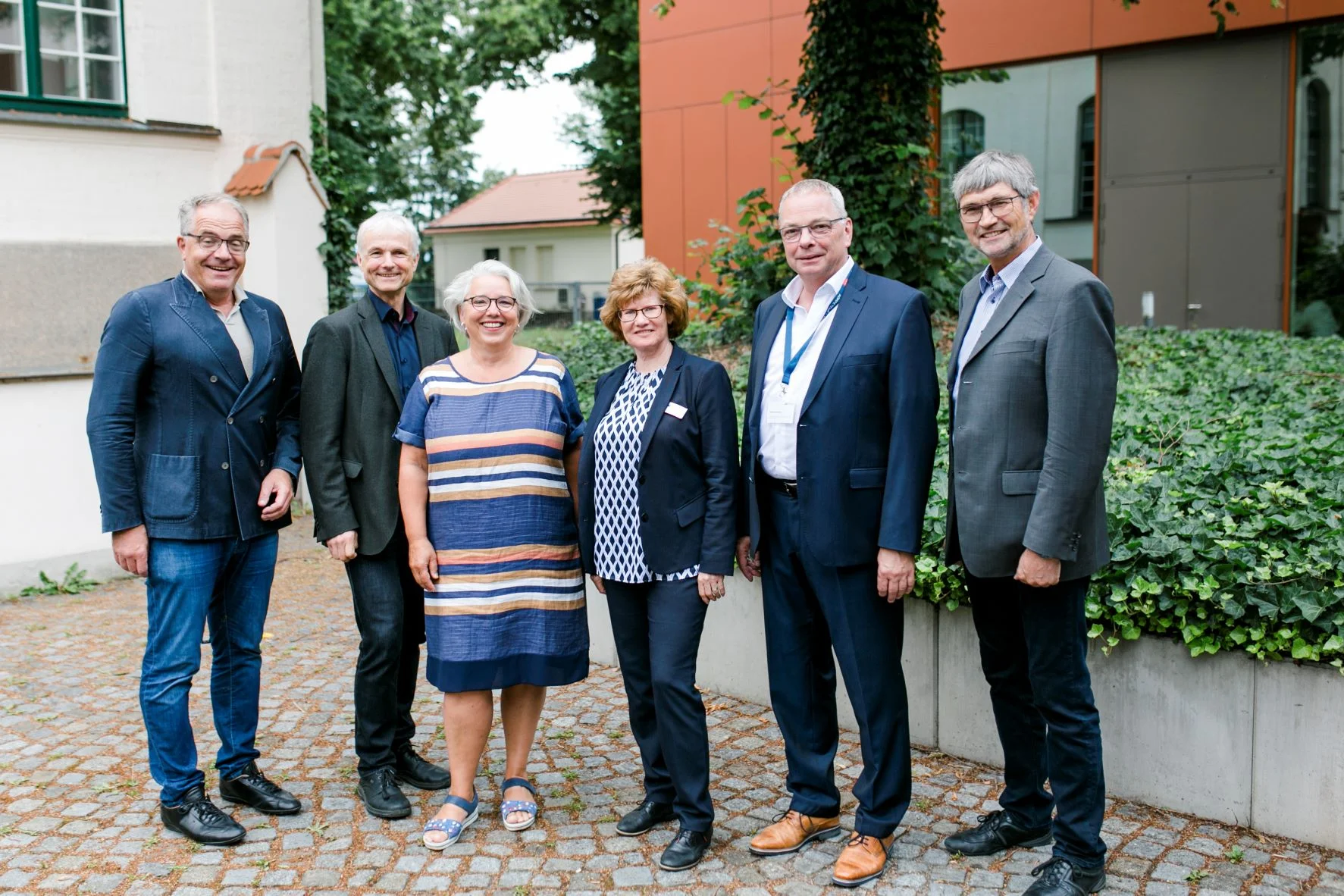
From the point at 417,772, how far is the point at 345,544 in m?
1.04

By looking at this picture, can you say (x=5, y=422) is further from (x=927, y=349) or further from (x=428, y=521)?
(x=927, y=349)

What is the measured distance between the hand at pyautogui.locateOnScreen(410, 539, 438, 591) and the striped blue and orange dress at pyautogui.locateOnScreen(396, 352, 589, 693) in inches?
1.0

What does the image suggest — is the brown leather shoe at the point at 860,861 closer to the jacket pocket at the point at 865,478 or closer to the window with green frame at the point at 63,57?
the jacket pocket at the point at 865,478

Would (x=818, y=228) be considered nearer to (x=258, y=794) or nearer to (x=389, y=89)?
(x=258, y=794)

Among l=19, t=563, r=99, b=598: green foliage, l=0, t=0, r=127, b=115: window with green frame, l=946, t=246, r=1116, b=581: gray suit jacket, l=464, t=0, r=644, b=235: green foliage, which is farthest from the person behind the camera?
l=464, t=0, r=644, b=235: green foliage

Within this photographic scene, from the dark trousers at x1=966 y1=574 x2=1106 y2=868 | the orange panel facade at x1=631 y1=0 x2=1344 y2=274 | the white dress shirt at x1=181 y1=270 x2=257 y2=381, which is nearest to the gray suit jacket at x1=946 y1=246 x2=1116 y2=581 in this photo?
the dark trousers at x1=966 y1=574 x2=1106 y2=868

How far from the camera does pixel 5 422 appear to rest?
8.27m

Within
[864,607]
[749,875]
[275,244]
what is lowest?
[749,875]

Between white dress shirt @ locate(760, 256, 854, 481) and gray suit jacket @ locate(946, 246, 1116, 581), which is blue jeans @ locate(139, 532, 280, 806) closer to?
white dress shirt @ locate(760, 256, 854, 481)

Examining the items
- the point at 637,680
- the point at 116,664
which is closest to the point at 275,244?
the point at 116,664

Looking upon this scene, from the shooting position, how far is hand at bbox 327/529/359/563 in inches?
174

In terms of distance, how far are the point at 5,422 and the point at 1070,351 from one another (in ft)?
24.7

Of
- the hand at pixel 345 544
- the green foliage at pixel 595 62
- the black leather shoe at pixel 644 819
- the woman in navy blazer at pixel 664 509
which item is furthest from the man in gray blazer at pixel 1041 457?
the green foliage at pixel 595 62

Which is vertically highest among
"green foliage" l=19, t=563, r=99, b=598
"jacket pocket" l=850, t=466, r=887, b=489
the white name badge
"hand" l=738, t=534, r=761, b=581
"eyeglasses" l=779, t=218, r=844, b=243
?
"eyeglasses" l=779, t=218, r=844, b=243
